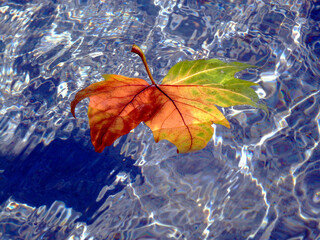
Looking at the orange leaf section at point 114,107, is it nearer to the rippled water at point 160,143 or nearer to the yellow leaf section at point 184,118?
→ the yellow leaf section at point 184,118

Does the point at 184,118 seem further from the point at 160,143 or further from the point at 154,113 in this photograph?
the point at 160,143

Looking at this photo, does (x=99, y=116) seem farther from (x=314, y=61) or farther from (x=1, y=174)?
(x=314, y=61)

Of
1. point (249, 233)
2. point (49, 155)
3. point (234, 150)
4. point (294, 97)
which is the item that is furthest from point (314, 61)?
point (49, 155)

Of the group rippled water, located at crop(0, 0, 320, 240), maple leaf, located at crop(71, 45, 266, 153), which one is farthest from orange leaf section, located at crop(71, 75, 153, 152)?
rippled water, located at crop(0, 0, 320, 240)

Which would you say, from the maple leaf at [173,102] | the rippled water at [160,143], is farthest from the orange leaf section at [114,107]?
the rippled water at [160,143]

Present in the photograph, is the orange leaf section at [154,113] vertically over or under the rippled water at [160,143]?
over

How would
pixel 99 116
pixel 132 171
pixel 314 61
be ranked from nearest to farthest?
pixel 99 116 < pixel 132 171 < pixel 314 61

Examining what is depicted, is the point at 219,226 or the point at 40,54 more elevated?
the point at 40,54
